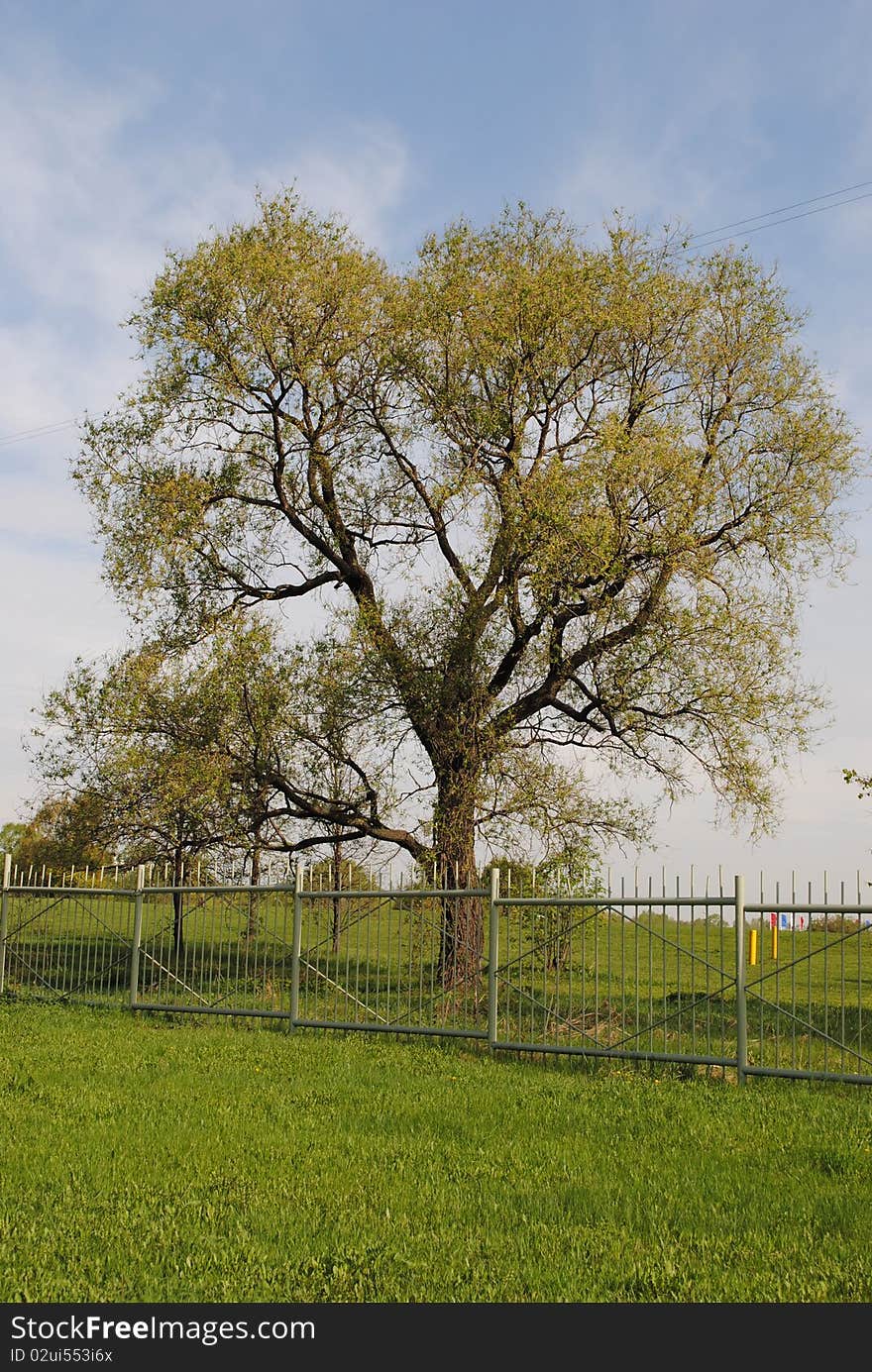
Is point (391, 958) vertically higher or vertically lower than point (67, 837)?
lower

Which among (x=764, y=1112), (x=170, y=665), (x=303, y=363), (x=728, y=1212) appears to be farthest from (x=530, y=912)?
(x=303, y=363)

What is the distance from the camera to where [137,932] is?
58.7 ft

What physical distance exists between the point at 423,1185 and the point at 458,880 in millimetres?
8180

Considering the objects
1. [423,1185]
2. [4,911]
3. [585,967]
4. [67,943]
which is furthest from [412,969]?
[4,911]

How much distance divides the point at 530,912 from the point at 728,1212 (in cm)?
741

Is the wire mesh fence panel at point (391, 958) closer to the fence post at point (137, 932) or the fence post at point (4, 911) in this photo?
the fence post at point (137, 932)

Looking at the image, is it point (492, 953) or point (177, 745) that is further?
point (177, 745)

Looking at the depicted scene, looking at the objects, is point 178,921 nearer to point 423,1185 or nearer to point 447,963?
point 447,963

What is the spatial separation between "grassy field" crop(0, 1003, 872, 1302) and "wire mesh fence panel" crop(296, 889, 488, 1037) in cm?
245

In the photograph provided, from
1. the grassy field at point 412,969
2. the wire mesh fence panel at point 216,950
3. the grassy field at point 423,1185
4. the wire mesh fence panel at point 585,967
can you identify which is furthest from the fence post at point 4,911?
the wire mesh fence panel at point 585,967

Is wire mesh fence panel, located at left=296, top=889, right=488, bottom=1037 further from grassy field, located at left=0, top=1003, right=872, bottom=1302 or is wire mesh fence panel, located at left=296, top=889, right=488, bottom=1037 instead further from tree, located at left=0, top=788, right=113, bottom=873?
tree, located at left=0, top=788, right=113, bottom=873

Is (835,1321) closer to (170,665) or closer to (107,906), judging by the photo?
(107,906)

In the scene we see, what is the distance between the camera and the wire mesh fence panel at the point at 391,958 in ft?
49.0

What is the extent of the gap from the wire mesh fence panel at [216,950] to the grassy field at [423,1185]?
4.09m
